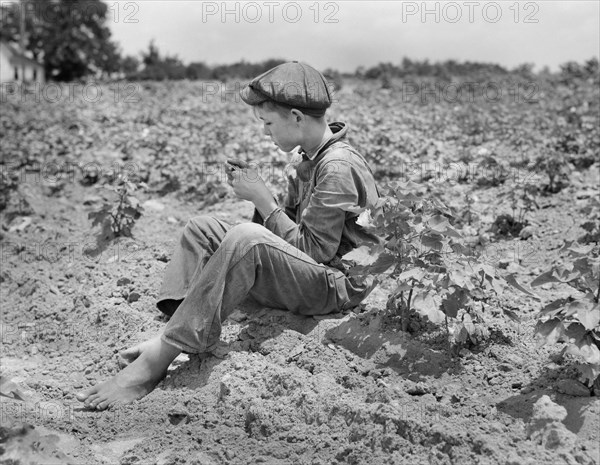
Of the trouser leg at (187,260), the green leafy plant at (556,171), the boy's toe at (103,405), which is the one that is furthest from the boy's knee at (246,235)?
the green leafy plant at (556,171)

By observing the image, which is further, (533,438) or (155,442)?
(155,442)

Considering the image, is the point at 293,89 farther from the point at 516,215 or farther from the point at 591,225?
the point at 516,215

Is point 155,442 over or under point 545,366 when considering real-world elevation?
under

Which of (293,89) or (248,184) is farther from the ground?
(293,89)

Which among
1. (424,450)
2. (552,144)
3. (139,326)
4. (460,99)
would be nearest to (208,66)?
(460,99)

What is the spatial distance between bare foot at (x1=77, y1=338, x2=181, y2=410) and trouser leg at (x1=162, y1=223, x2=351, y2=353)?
3.7 inches

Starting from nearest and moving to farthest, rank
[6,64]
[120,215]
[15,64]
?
[120,215]
[6,64]
[15,64]

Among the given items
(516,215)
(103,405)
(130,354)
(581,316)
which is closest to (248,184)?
(130,354)

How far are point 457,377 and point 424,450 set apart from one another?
0.53 metres

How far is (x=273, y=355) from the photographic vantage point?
325 centimetres

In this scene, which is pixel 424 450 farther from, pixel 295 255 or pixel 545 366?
pixel 295 255

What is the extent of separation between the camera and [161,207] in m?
5.83

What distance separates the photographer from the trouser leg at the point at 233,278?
9.94 ft

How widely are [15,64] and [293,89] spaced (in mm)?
47051
